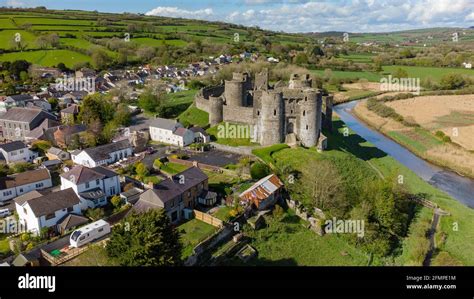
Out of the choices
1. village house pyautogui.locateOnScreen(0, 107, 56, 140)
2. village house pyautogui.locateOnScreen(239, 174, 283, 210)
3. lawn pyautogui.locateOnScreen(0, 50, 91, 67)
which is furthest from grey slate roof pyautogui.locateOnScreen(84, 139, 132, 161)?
lawn pyautogui.locateOnScreen(0, 50, 91, 67)

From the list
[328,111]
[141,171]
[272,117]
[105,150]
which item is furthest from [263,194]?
[328,111]

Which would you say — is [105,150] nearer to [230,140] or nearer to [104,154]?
[104,154]

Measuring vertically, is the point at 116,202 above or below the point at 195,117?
below

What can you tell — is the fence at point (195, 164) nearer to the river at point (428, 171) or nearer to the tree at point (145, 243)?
the tree at point (145, 243)

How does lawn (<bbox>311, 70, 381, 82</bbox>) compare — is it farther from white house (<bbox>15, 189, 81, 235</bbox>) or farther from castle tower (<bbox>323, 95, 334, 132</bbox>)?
white house (<bbox>15, 189, 81, 235</bbox>)

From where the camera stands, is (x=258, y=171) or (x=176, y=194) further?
(x=258, y=171)

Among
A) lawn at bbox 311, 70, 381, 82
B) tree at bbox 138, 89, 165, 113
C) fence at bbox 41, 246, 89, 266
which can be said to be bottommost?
fence at bbox 41, 246, 89, 266

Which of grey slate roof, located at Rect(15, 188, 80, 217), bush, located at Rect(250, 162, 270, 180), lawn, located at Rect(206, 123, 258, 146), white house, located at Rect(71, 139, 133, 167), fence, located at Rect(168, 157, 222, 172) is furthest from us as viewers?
lawn, located at Rect(206, 123, 258, 146)

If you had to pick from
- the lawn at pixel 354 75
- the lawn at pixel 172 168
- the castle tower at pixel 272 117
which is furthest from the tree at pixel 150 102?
the lawn at pixel 354 75
